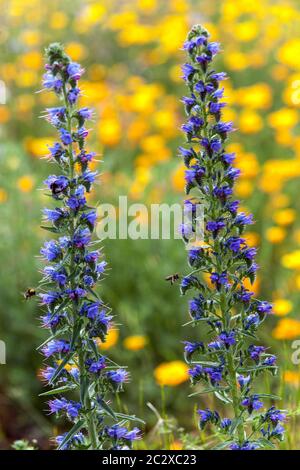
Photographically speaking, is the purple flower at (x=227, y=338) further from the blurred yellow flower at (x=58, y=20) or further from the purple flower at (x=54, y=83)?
the blurred yellow flower at (x=58, y=20)

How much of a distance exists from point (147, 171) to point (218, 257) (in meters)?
4.48

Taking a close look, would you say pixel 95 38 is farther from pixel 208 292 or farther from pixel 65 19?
pixel 208 292

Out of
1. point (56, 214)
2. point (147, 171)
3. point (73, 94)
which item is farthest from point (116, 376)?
point (147, 171)

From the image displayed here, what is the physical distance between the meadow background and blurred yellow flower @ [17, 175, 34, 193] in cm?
1

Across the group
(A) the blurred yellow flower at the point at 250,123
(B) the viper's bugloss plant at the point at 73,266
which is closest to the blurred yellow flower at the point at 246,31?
(A) the blurred yellow flower at the point at 250,123

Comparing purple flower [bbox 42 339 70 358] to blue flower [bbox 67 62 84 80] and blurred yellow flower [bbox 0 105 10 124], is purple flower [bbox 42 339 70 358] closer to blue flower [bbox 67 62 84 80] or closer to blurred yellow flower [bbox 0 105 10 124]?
blue flower [bbox 67 62 84 80]

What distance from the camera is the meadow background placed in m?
5.80

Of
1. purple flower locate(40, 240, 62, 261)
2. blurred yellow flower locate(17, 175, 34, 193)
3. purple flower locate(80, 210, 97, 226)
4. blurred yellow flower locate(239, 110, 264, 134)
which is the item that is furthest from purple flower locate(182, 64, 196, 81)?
Answer: blurred yellow flower locate(239, 110, 264, 134)

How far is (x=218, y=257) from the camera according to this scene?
2.94 m

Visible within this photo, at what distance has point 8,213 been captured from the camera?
6.67 m

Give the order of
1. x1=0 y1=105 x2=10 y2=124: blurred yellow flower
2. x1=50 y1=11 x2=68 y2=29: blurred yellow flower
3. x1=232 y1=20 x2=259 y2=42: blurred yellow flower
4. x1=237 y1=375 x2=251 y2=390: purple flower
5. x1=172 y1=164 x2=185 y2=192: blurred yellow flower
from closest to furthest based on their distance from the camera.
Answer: x1=237 y1=375 x2=251 y2=390: purple flower, x1=172 y1=164 x2=185 y2=192: blurred yellow flower, x1=0 y1=105 x2=10 y2=124: blurred yellow flower, x1=232 y1=20 x2=259 y2=42: blurred yellow flower, x1=50 y1=11 x2=68 y2=29: blurred yellow flower

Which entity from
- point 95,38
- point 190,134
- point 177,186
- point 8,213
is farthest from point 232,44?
point 190,134

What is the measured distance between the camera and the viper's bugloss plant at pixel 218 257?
288 centimetres
